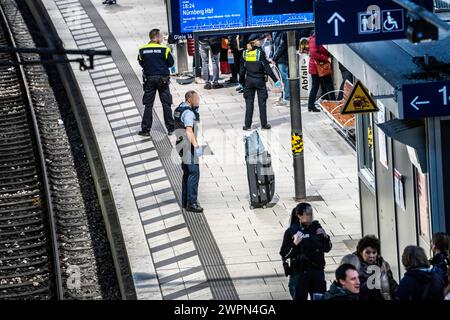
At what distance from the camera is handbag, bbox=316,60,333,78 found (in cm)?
2253

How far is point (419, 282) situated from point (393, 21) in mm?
2837

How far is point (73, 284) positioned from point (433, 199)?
5440 mm

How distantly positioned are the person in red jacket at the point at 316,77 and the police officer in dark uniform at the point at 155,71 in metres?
2.77

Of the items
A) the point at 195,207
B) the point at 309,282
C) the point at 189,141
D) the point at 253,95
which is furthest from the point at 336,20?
the point at 253,95

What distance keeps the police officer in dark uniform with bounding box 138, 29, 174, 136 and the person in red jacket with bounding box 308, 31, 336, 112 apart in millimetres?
2771

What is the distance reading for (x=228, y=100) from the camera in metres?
24.2

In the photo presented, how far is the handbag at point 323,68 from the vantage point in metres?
22.5

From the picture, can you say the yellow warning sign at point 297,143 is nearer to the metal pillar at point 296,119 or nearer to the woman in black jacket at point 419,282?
the metal pillar at point 296,119

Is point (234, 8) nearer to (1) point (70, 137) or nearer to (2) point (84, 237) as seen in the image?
(2) point (84, 237)

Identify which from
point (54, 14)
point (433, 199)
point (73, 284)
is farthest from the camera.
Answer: point (54, 14)

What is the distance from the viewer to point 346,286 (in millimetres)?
10438

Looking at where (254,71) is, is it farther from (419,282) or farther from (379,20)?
(419,282)

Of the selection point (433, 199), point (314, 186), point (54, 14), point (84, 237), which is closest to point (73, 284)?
point (84, 237)

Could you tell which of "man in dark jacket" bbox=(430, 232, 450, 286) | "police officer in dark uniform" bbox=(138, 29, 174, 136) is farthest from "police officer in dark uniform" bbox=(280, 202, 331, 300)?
"police officer in dark uniform" bbox=(138, 29, 174, 136)
